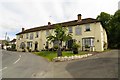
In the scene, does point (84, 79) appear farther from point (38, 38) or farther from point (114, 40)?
point (114, 40)

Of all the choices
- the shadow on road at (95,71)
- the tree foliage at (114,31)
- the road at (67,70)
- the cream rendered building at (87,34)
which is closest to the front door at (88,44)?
the cream rendered building at (87,34)

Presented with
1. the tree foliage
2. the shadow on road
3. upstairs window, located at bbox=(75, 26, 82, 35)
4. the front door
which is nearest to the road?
the shadow on road

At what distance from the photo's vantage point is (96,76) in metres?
12.4

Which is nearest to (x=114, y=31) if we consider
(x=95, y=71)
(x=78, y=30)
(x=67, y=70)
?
(x=78, y=30)

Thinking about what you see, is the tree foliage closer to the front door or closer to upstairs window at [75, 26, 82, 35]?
upstairs window at [75, 26, 82, 35]

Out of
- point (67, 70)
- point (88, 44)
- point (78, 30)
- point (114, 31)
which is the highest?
point (114, 31)

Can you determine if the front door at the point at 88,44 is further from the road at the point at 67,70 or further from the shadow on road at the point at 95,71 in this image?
the shadow on road at the point at 95,71

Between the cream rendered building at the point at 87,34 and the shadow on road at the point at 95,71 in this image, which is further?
the cream rendered building at the point at 87,34

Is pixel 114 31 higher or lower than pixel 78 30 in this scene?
higher

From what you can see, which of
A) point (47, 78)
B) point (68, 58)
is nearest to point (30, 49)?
point (68, 58)

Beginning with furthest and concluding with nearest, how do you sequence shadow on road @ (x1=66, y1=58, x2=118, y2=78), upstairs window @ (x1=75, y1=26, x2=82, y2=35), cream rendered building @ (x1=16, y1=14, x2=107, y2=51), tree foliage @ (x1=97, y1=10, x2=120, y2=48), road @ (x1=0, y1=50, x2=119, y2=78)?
tree foliage @ (x1=97, y1=10, x2=120, y2=48) → upstairs window @ (x1=75, y1=26, x2=82, y2=35) → cream rendered building @ (x1=16, y1=14, x2=107, y2=51) → road @ (x1=0, y1=50, x2=119, y2=78) → shadow on road @ (x1=66, y1=58, x2=118, y2=78)

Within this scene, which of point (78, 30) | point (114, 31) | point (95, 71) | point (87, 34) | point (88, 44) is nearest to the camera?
point (95, 71)

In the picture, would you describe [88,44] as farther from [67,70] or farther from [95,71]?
[95,71]

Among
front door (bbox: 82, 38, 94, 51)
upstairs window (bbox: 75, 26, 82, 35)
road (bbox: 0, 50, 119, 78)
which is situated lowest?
road (bbox: 0, 50, 119, 78)
